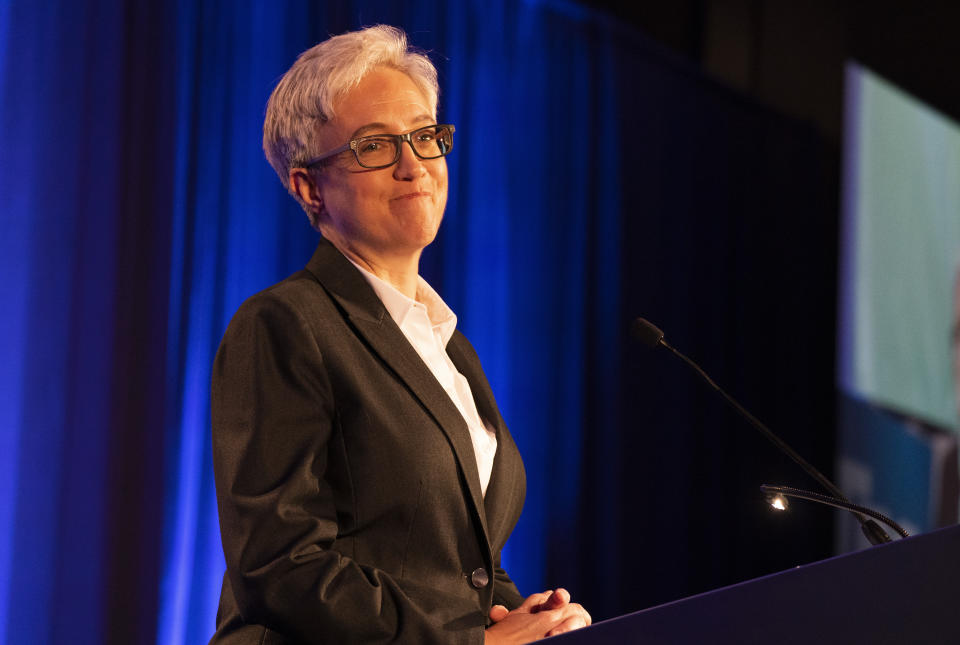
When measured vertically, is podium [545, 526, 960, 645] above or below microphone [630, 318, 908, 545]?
below

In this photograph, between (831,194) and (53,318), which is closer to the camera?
(53,318)

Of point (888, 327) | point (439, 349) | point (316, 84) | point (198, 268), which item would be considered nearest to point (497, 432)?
point (439, 349)

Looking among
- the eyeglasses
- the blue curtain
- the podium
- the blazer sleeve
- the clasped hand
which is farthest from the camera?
the blue curtain

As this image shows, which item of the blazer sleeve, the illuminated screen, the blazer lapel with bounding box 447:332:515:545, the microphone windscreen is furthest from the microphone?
the illuminated screen

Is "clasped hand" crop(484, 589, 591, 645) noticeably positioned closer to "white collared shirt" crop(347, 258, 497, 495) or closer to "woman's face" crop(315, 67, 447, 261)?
"white collared shirt" crop(347, 258, 497, 495)

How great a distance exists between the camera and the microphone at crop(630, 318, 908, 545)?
1.38 metres

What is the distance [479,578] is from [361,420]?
0.94 feet

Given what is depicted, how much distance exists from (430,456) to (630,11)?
177 inches

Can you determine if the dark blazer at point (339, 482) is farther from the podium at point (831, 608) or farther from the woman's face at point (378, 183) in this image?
the podium at point (831, 608)

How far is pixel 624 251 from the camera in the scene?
15.2 feet

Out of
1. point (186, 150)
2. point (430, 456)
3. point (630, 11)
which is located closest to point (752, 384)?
point (630, 11)

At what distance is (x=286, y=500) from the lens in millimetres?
1203

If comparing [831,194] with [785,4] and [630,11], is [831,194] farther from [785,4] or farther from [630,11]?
[630,11]

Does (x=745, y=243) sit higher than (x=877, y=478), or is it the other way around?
(x=745, y=243)
